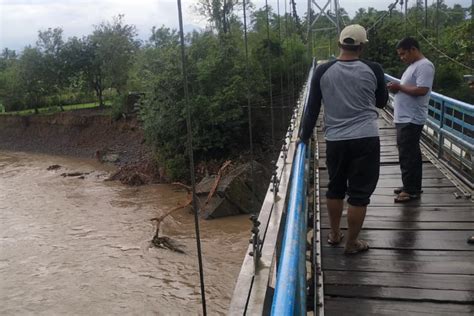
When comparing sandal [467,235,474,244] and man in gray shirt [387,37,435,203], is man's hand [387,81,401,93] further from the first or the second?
sandal [467,235,474,244]

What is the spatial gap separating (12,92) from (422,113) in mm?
26064

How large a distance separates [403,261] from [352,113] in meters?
0.72

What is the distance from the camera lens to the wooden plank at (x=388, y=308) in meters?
1.68

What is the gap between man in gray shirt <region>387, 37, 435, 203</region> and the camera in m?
2.60

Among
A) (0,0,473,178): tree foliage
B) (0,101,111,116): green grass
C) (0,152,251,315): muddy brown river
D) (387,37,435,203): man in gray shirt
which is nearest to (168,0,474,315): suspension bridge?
(387,37,435,203): man in gray shirt

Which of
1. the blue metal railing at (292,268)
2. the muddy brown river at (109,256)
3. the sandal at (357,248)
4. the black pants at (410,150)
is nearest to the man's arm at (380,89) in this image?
the blue metal railing at (292,268)

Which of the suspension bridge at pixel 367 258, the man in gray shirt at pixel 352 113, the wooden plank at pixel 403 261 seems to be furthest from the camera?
the wooden plank at pixel 403 261

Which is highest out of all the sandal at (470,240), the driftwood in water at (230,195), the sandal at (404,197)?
the sandal at (404,197)

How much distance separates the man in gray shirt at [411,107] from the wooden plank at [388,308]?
3.92 feet

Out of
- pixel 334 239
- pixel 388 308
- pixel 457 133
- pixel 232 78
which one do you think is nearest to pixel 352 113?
pixel 334 239

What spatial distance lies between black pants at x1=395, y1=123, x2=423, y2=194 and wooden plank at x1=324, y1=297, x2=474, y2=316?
1197 millimetres

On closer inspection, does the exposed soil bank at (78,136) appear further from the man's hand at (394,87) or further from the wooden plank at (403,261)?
the wooden plank at (403,261)

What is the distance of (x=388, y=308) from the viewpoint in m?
1.71

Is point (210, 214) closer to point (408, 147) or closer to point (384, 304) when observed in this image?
point (408, 147)
